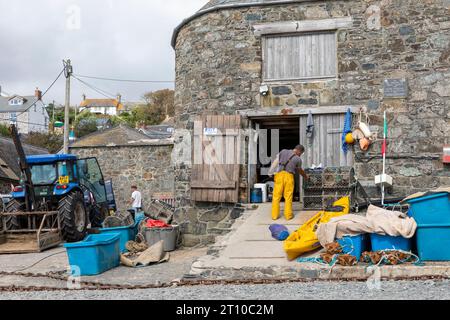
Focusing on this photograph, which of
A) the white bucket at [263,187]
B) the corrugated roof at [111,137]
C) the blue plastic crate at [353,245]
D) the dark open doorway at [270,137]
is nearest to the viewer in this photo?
the blue plastic crate at [353,245]

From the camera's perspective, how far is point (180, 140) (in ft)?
41.4

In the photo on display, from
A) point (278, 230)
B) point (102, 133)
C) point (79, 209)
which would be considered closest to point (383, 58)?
point (278, 230)

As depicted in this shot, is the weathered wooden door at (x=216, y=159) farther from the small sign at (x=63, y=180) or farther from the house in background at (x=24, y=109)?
the house in background at (x=24, y=109)

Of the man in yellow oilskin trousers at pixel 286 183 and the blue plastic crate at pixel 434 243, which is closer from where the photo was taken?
the blue plastic crate at pixel 434 243

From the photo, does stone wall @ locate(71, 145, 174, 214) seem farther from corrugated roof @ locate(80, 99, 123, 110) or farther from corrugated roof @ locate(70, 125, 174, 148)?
corrugated roof @ locate(80, 99, 123, 110)

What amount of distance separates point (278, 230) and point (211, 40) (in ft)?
17.5

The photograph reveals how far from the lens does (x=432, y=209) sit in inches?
288

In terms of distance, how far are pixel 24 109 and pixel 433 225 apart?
6341 cm

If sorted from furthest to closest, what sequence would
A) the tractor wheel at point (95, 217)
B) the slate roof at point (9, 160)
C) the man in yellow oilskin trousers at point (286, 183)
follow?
the slate roof at point (9, 160) < the tractor wheel at point (95, 217) < the man in yellow oilskin trousers at point (286, 183)

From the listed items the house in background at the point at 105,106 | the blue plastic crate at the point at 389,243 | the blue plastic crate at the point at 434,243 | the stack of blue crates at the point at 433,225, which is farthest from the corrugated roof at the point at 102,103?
the blue plastic crate at the point at 434,243

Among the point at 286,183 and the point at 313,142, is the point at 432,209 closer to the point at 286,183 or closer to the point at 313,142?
the point at 286,183

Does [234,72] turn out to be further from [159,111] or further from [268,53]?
[159,111]

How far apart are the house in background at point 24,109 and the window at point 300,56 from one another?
5668cm

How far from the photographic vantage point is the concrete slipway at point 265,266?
682cm
